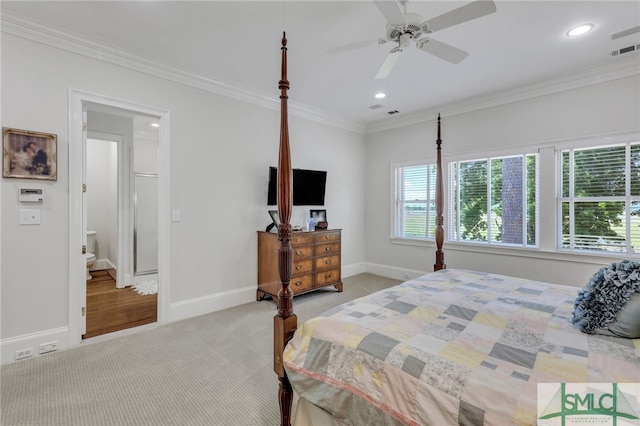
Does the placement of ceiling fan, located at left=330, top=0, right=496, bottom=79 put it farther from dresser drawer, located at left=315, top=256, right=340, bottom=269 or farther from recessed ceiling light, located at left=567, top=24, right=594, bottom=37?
dresser drawer, located at left=315, top=256, right=340, bottom=269

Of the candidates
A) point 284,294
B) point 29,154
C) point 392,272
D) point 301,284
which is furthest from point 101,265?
point 284,294

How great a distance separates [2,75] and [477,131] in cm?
517

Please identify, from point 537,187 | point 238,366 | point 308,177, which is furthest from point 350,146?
point 238,366

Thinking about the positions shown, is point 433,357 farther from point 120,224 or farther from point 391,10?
point 120,224

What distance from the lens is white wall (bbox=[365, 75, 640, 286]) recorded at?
328 cm

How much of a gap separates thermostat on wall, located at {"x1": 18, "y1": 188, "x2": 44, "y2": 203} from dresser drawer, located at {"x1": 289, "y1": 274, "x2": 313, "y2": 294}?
2.64 m

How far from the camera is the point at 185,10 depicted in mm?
2328

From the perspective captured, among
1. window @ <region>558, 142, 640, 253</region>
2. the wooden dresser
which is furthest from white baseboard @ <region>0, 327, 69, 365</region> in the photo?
window @ <region>558, 142, 640, 253</region>

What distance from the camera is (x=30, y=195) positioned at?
2506mm

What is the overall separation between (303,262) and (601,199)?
11.7 ft

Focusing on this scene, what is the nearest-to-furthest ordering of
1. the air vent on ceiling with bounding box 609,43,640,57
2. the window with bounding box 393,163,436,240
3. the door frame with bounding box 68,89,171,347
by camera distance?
1. the door frame with bounding box 68,89,171,347
2. the air vent on ceiling with bounding box 609,43,640,57
3. the window with bounding box 393,163,436,240

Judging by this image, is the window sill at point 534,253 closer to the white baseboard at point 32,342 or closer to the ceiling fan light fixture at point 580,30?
the ceiling fan light fixture at point 580,30

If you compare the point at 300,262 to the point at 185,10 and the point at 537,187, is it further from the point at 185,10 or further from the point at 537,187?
the point at 537,187

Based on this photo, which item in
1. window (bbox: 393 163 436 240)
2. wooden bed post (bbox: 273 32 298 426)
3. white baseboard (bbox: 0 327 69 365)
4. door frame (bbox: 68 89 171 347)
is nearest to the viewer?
wooden bed post (bbox: 273 32 298 426)
